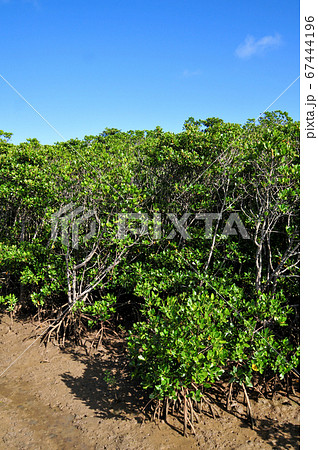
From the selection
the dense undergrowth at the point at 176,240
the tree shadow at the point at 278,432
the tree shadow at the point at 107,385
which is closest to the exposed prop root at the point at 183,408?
the dense undergrowth at the point at 176,240

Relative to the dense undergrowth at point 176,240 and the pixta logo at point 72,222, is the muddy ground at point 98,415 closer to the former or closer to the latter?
the dense undergrowth at point 176,240

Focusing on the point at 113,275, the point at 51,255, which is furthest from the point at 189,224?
the point at 51,255

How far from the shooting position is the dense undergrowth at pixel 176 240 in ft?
21.1

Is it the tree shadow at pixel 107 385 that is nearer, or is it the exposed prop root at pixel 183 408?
the exposed prop root at pixel 183 408

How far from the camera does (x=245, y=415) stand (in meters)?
6.22

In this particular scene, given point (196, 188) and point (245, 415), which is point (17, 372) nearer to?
point (245, 415)

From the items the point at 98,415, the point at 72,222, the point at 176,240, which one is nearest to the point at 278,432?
the point at 98,415

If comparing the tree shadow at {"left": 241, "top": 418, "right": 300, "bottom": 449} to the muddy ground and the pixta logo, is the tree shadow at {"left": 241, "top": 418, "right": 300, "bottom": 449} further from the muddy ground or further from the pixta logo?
the pixta logo

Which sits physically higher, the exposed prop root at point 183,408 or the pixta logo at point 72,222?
the pixta logo at point 72,222

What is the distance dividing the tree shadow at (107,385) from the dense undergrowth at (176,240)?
0.46 metres

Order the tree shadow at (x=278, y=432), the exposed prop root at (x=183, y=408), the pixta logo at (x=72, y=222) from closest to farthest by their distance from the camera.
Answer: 1. the tree shadow at (x=278, y=432)
2. the exposed prop root at (x=183, y=408)
3. the pixta logo at (x=72, y=222)

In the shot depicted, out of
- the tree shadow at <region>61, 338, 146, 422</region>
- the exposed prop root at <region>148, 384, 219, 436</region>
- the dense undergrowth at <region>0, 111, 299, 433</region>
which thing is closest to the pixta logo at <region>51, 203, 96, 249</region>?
the dense undergrowth at <region>0, 111, 299, 433</region>

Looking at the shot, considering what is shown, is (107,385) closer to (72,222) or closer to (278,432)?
(278,432)

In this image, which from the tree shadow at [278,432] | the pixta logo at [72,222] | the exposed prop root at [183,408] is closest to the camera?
the tree shadow at [278,432]
